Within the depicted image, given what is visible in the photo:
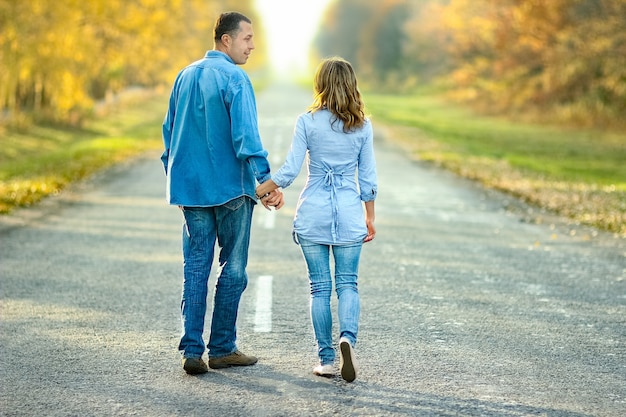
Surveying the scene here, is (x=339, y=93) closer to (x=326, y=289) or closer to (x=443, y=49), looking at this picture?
(x=326, y=289)

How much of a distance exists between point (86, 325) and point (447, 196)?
998cm

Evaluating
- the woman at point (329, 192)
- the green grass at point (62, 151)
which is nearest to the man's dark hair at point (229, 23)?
the woman at point (329, 192)

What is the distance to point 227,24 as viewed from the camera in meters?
5.59

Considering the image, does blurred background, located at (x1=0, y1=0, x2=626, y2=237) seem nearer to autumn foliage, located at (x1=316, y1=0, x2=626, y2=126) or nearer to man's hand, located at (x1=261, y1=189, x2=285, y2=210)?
autumn foliage, located at (x1=316, y1=0, x2=626, y2=126)

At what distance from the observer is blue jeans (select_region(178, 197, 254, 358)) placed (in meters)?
5.63

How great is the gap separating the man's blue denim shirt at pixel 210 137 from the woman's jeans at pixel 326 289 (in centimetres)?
54

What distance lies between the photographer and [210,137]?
5531 mm

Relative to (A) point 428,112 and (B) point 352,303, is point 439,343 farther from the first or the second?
(A) point 428,112

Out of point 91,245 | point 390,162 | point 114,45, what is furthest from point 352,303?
point 114,45

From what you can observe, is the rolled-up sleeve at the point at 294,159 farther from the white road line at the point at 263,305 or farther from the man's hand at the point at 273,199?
the white road line at the point at 263,305

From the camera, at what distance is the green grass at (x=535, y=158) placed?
1484cm

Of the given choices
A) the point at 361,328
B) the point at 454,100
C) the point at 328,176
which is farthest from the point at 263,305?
the point at 454,100

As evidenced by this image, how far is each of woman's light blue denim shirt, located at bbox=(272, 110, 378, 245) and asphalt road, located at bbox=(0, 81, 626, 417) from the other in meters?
0.85

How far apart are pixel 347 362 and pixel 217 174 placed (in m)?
1.31
